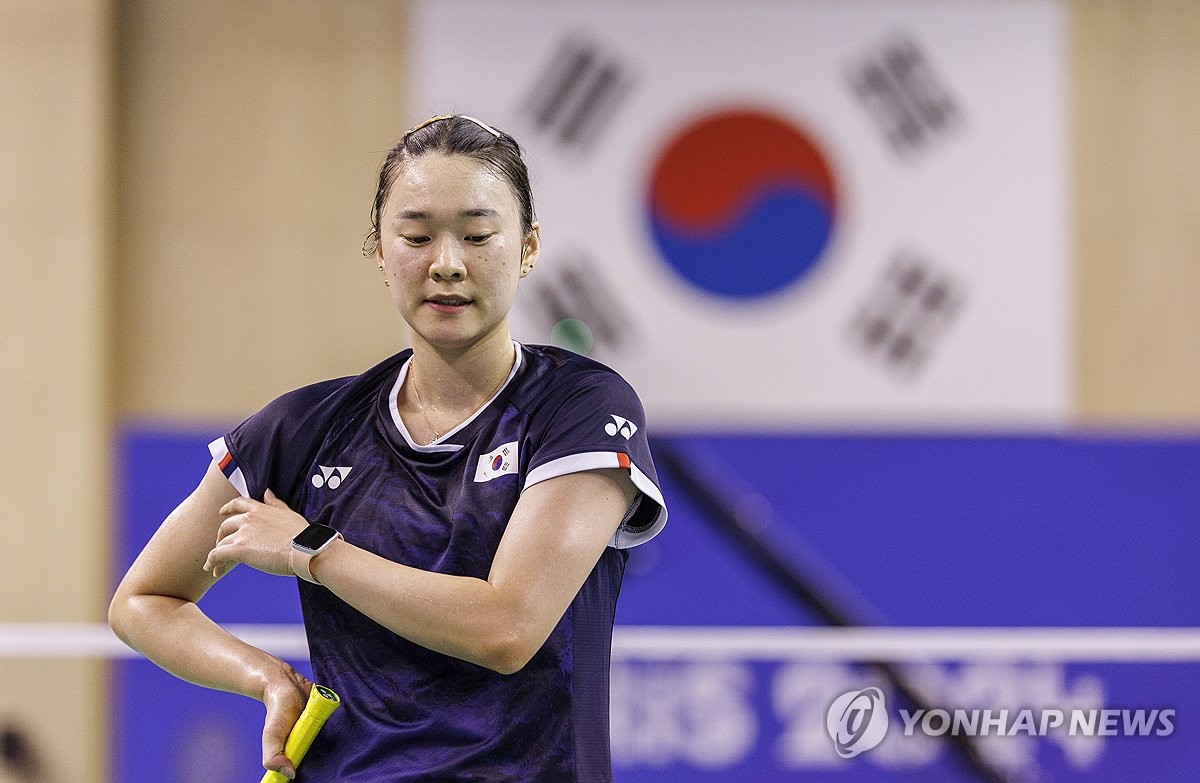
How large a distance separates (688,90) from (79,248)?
2.64m

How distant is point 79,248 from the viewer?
5.51m

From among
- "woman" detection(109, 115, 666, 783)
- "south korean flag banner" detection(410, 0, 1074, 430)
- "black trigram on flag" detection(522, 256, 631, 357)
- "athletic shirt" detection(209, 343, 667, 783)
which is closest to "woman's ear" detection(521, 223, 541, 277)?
"woman" detection(109, 115, 666, 783)

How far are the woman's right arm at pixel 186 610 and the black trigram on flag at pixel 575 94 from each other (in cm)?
420

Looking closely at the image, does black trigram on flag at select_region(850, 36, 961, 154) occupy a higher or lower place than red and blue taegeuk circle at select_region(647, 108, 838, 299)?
higher

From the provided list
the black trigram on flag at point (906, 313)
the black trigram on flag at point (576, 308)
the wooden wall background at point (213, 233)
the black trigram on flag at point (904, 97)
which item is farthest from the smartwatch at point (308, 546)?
the black trigram on flag at point (904, 97)

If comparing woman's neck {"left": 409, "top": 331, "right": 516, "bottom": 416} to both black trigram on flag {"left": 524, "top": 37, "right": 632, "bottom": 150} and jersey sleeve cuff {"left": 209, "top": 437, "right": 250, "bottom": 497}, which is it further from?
black trigram on flag {"left": 524, "top": 37, "right": 632, "bottom": 150}

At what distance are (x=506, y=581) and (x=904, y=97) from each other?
15.7ft

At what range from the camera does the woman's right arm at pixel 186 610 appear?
1.67m

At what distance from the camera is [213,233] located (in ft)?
19.0

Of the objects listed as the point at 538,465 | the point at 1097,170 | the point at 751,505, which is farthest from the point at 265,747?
the point at 1097,170

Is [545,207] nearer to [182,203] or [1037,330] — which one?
[182,203]

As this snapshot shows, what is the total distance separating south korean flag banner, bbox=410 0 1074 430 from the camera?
577 cm

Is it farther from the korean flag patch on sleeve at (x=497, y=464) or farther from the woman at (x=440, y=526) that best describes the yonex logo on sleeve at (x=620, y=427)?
the korean flag patch on sleeve at (x=497, y=464)

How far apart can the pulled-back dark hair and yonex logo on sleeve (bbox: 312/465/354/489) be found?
310mm
